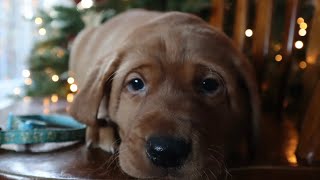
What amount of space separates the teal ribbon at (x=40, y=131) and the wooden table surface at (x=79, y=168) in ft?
0.18

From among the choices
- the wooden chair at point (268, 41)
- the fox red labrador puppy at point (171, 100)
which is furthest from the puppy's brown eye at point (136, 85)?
the wooden chair at point (268, 41)

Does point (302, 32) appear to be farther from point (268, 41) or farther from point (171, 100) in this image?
point (171, 100)

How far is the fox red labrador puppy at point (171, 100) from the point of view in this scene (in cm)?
94

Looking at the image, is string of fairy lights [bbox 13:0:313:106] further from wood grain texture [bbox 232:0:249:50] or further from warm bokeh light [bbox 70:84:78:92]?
wood grain texture [bbox 232:0:249:50]

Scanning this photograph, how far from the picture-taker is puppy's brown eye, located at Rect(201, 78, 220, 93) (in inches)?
43.9

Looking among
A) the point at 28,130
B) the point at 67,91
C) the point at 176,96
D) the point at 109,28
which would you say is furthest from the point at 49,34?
the point at 176,96

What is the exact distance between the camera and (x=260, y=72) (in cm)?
173

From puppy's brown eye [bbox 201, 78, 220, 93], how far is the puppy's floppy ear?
233 mm

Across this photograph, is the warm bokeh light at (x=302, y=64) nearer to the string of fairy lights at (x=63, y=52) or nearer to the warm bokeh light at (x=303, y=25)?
the string of fairy lights at (x=63, y=52)

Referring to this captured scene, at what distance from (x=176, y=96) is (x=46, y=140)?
1.23 feet

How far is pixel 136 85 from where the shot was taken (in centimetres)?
115

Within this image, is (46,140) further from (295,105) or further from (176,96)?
(295,105)

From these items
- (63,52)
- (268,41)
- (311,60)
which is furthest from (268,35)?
(63,52)

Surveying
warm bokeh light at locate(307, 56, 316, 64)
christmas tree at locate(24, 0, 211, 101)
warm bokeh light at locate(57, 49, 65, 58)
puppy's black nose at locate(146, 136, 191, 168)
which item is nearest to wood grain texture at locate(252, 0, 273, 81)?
warm bokeh light at locate(307, 56, 316, 64)
